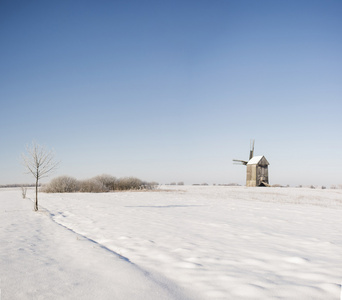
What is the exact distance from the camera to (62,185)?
36.0m

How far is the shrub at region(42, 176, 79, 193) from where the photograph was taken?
35844 millimetres

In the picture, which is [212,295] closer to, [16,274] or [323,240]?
[16,274]

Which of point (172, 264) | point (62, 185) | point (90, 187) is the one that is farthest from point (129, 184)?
point (172, 264)

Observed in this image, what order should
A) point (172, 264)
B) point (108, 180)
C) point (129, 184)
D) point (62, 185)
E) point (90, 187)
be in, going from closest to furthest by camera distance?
point (172, 264) → point (62, 185) → point (90, 187) → point (108, 180) → point (129, 184)

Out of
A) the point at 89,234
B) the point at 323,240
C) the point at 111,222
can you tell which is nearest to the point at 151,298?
the point at 89,234

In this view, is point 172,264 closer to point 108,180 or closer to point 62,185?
point 62,185

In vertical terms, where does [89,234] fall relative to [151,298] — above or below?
below

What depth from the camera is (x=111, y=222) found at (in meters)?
8.84

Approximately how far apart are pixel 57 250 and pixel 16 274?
1.59 m

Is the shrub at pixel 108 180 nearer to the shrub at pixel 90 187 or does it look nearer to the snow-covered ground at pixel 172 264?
the shrub at pixel 90 187

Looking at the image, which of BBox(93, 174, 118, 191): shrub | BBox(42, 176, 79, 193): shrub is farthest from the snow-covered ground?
BBox(93, 174, 118, 191): shrub

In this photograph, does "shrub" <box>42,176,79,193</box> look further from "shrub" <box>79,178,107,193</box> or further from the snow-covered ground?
the snow-covered ground

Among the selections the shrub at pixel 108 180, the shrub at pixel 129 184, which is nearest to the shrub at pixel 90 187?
the shrub at pixel 108 180

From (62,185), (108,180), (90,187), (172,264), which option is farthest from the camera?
(108,180)
